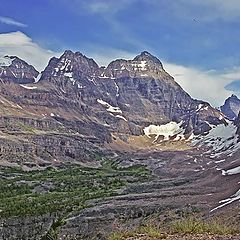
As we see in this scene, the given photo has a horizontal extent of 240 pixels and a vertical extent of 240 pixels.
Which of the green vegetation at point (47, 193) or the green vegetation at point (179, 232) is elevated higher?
the green vegetation at point (179, 232)

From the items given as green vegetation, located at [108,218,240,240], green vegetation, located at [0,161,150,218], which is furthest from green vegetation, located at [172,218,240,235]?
green vegetation, located at [0,161,150,218]

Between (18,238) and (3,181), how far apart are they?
10814 centimetres

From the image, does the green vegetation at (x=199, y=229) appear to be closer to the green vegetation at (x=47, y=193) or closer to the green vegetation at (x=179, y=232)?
the green vegetation at (x=179, y=232)

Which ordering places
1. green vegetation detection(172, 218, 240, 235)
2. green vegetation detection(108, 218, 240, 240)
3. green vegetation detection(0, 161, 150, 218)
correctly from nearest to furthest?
green vegetation detection(108, 218, 240, 240), green vegetation detection(172, 218, 240, 235), green vegetation detection(0, 161, 150, 218)

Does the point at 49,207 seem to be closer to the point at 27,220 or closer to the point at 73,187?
the point at 27,220

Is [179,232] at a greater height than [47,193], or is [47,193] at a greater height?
[179,232]

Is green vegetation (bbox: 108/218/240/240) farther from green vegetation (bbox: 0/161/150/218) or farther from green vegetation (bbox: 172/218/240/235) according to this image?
green vegetation (bbox: 0/161/150/218)

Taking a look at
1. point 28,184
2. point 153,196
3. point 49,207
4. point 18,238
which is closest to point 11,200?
point 49,207

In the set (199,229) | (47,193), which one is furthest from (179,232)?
(47,193)

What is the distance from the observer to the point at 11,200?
404ft

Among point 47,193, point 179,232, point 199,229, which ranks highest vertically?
point 199,229

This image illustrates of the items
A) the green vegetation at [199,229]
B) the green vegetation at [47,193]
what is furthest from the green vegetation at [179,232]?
the green vegetation at [47,193]

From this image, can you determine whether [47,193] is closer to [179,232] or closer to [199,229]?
[179,232]

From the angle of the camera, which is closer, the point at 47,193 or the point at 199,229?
the point at 199,229
